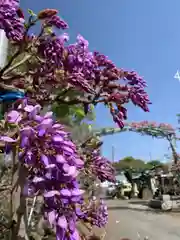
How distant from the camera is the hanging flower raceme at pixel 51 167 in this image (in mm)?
532

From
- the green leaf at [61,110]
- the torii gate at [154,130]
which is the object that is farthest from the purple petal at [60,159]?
the torii gate at [154,130]

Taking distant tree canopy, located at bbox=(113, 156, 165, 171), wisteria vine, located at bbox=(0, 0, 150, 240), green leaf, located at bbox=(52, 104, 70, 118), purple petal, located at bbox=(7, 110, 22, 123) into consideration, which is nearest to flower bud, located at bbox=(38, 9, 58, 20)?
wisteria vine, located at bbox=(0, 0, 150, 240)

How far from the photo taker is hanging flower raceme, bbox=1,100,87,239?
532mm

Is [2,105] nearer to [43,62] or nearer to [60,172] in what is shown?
[43,62]

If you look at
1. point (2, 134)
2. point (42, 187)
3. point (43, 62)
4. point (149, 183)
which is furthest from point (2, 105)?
point (149, 183)

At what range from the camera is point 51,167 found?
539 mm

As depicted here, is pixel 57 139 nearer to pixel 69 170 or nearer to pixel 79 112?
pixel 69 170

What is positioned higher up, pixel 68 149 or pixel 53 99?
pixel 53 99

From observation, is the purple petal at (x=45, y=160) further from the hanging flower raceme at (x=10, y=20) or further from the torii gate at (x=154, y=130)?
the torii gate at (x=154, y=130)

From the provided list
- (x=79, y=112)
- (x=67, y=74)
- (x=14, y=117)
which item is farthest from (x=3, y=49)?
(x=14, y=117)

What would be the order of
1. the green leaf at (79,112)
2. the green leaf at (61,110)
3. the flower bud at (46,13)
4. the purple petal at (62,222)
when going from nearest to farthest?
the purple petal at (62,222) → the flower bud at (46,13) → the green leaf at (61,110) → the green leaf at (79,112)

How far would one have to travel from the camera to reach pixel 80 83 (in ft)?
3.25

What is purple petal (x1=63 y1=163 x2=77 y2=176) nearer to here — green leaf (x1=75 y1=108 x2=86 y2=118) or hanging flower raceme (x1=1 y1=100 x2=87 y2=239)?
hanging flower raceme (x1=1 y1=100 x2=87 y2=239)

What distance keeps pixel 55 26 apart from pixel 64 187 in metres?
0.70
